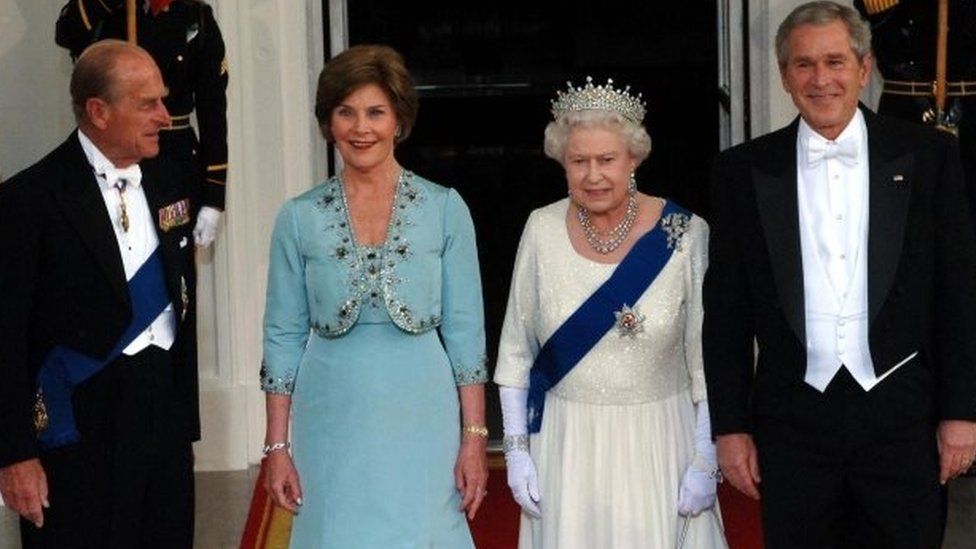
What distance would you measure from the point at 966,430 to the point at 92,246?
155cm

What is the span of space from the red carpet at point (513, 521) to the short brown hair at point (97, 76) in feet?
6.97

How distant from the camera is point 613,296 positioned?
4.08m

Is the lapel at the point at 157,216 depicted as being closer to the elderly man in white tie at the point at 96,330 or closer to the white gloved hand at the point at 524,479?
the elderly man in white tie at the point at 96,330

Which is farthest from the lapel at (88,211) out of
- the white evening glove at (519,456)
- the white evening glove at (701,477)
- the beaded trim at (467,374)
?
the white evening glove at (701,477)

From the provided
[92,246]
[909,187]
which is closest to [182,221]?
[92,246]

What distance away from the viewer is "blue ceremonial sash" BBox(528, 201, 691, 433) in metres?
4.07

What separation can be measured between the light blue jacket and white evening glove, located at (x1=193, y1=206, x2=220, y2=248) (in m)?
2.01

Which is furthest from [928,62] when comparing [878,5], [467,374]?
[467,374]

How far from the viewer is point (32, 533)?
12.9 feet

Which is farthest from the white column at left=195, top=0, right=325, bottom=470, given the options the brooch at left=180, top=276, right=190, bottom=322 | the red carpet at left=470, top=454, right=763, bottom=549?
the brooch at left=180, top=276, right=190, bottom=322

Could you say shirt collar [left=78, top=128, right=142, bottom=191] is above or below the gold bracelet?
above

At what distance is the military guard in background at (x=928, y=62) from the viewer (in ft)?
18.7

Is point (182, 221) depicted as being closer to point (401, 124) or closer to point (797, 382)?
point (401, 124)

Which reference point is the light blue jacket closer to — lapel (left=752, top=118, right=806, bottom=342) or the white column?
lapel (left=752, top=118, right=806, bottom=342)
